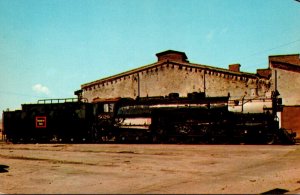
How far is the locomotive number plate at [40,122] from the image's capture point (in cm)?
2644

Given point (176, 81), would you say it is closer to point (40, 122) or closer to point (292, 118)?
point (292, 118)

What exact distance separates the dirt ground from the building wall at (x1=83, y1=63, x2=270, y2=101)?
16115mm

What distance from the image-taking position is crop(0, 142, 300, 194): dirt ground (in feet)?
28.3

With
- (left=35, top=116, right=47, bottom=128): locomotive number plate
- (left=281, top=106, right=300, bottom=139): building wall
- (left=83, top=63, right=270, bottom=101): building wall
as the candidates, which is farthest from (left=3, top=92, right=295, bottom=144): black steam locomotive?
(left=83, top=63, right=270, bottom=101): building wall

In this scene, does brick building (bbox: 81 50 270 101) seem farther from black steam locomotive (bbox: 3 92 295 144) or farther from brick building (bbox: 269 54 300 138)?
black steam locomotive (bbox: 3 92 295 144)

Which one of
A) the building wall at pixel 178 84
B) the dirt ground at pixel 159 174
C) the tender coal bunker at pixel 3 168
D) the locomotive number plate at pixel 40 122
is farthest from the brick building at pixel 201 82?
the tender coal bunker at pixel 3 168

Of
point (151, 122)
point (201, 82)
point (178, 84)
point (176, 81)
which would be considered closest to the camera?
point (151, 122)

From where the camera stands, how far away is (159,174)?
10.7 m

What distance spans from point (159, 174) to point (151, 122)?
38.5 feet

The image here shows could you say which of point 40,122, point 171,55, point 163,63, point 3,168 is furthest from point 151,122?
point 171,55

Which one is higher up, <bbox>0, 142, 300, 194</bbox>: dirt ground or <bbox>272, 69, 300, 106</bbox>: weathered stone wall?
<bbox>272, 69, 300, 106</bbox>: weathered stone wall

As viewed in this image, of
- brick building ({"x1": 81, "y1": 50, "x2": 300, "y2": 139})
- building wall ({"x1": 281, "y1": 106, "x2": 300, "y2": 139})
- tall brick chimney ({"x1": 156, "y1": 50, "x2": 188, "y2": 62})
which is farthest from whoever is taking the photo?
tall brick chimney ({"x1": 156, "y1": 50, "x2": 188, "y2": 62})

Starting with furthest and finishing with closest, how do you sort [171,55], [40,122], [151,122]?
[171,55], [40,122], [151,122]

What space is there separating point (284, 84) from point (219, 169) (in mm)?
20685
